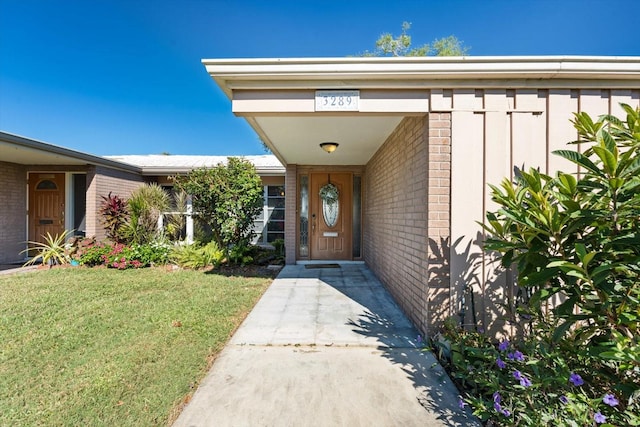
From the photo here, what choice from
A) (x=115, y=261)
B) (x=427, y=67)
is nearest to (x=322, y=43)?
(x=427, y=67)

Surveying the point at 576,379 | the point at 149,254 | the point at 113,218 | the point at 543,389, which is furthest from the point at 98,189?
the point at 576,379

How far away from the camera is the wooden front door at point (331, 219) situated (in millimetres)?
7277

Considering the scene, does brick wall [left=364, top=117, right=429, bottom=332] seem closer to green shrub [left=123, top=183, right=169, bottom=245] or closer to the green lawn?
the green lawn

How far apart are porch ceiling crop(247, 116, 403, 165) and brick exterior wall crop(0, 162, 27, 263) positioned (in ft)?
25.7

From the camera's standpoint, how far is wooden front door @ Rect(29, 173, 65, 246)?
7.99 metres

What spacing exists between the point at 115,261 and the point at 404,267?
6.86 metres

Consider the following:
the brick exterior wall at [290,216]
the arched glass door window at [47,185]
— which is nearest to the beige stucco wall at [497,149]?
the brick exterior wall at [290,216]

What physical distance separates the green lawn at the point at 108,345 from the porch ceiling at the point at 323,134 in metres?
2.67

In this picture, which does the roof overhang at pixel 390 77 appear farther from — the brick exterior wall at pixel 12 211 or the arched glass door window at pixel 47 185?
the brick exterior wall at pixel 12 211

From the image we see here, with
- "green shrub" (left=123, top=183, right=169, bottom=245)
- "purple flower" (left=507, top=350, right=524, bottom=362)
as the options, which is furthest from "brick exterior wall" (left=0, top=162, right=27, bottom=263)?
"purple flower" (left=507, top=350, right=524, bottom=362)

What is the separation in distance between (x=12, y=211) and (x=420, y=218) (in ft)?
35.1

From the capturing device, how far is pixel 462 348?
91.0 inches

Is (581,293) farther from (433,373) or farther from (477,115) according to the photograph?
(477,115)

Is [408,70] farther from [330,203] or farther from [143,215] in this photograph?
[143,215]
